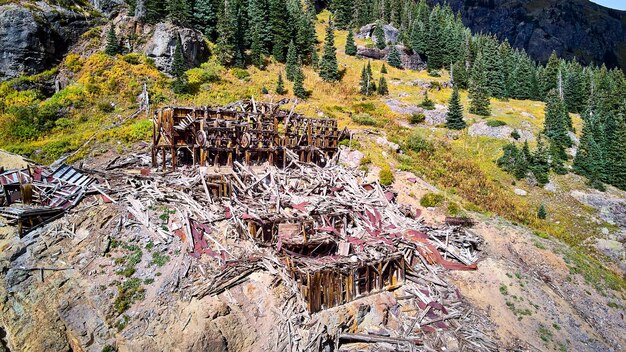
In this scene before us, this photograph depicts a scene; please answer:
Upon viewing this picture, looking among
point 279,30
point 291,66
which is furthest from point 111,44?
point 279,30

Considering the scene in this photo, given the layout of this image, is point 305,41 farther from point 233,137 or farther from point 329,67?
point 233,137

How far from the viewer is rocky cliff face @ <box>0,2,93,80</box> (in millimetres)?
34031

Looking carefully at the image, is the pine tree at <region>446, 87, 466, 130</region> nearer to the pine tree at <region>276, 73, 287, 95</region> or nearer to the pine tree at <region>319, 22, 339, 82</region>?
the pine tree at <region>319, 22, 339, 82</region>

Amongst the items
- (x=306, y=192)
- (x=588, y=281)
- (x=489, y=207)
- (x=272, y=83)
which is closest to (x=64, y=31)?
(x=272, y=83)

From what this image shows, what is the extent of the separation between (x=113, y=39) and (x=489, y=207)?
1675 inches

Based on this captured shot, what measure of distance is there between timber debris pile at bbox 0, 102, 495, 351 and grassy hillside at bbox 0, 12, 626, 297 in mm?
6342

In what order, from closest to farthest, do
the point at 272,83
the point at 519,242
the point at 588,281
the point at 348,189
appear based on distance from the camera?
the point at 588,281
the point at 519,242
the point at 348,189
the point at 272,83

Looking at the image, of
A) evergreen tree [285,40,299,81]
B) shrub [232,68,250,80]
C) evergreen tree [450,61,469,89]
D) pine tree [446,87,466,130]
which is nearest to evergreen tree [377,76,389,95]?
pine tree [446,87,466,130]

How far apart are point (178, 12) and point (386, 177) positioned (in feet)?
123

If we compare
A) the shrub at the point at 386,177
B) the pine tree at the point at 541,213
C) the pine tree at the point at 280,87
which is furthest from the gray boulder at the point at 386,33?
the shrub at the point at 386,177

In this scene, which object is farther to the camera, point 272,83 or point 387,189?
point 272,83

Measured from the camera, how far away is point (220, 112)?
77.2 ft

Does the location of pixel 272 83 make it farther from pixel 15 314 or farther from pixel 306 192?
pixel 15 314

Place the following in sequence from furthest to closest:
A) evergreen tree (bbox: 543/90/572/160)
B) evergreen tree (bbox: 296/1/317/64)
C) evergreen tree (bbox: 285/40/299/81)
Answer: evergreen tree (bbox: 296/1/317/64), evergreen tree (bbox: 285/40/299/81), evergreen tree (bbox: 543/90/572/160)
